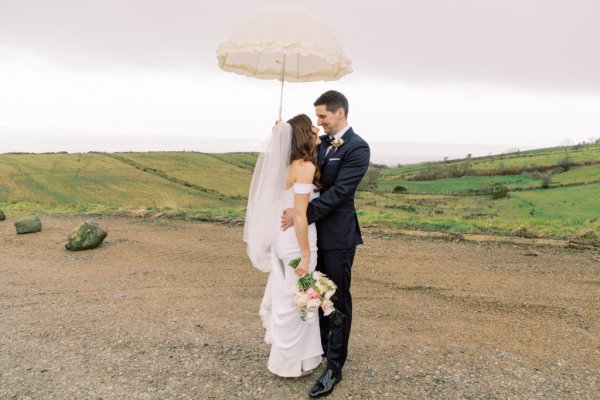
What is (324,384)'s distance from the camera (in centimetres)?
490

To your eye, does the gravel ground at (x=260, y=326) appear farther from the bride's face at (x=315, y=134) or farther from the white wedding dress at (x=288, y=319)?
the bride's face at (x=315, y=134)

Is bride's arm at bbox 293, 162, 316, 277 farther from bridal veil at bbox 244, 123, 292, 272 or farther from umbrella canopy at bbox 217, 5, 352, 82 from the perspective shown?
umbrella canopy at bbox 217, 5, 352, 82

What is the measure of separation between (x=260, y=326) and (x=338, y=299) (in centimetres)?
209

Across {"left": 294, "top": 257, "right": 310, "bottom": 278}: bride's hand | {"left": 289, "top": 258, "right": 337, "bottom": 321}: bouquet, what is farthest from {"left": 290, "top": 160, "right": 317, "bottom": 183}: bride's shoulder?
{"left": 289, "top": 258, "right": 337, "bottom": 321}: bouquet

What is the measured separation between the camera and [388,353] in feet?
19.3

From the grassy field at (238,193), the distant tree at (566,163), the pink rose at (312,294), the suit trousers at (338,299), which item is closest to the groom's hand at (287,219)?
the suit trousers at (338,299)

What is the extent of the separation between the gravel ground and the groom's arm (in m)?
2.00

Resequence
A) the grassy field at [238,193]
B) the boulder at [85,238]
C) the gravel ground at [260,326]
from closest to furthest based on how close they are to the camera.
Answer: the gravel ground at [260,326]
the boulder at [85,238]
the grassy field at [238,193]

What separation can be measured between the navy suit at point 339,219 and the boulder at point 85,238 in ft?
26.8

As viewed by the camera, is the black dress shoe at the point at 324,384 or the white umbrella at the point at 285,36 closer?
the black dress shoe at the point at 324,384

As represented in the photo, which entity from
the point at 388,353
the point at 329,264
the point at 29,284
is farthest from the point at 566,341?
the point at 29,284

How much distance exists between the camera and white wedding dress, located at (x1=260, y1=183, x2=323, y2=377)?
4.98 meters

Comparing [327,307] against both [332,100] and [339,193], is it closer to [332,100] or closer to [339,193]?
[339,193]

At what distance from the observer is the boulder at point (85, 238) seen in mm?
11227
